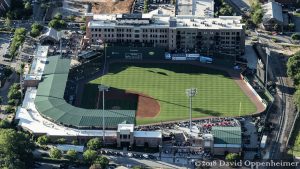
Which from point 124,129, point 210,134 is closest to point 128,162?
point 124,129

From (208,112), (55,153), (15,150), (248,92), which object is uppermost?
(248,92)

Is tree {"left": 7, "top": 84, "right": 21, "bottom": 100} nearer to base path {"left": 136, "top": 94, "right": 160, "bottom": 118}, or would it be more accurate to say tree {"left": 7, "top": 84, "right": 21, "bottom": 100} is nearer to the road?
base path {"left": 136, "top": 94, "right": 160, "bottom": 118}

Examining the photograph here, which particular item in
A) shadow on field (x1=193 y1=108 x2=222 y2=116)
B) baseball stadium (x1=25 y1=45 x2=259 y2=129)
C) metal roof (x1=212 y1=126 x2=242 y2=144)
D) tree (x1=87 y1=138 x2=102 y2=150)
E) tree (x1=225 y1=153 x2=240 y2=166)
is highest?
baseball stadium (x1=25 y1=45 x2=259 y2=129)

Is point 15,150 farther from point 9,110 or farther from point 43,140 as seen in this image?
point 9,110

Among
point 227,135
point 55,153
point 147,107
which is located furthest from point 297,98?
point 55,153

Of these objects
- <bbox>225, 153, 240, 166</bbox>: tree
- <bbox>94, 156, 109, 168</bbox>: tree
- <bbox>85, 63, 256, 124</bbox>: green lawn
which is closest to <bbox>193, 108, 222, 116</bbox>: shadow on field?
<bbox>85, 63, 256, 124</bbox>: green lawn
